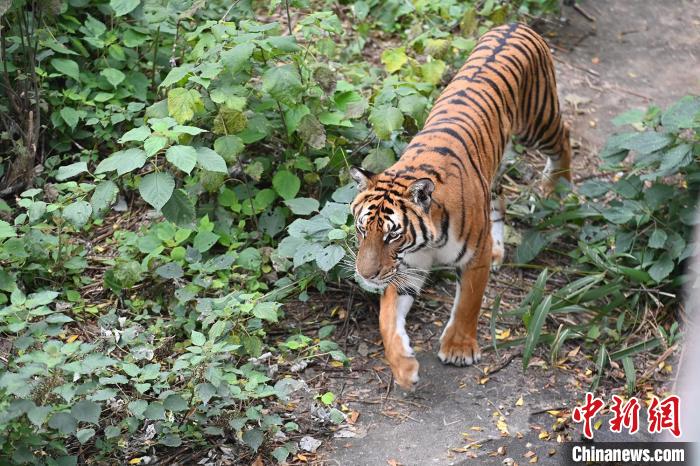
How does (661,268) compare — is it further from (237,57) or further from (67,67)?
(67,67)

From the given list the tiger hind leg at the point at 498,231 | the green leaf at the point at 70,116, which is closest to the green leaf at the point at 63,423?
the green leaf at the point at 70,116

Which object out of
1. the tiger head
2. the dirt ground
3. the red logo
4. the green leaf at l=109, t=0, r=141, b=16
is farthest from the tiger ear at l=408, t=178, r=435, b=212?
the green leaf at l=109, t=0, r=141, b=16

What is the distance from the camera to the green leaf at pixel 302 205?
4.80 m

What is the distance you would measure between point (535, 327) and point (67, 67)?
321cm

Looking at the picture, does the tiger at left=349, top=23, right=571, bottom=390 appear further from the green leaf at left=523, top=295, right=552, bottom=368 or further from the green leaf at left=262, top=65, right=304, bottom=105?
the green leaf at left=262, top=65, right=304, bottom=105

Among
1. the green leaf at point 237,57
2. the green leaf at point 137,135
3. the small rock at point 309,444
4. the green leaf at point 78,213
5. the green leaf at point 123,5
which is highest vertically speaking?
the green leaf at point 123,5

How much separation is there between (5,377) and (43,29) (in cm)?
294

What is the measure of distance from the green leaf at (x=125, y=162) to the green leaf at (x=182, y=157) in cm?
13

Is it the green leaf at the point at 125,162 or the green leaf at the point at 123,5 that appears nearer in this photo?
the green leaf at the point at 125,162

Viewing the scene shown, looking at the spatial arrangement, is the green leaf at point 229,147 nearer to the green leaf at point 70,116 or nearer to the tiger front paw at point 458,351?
the green leaf at point 70,116

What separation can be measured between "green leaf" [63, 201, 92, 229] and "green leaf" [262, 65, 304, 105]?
1150mm

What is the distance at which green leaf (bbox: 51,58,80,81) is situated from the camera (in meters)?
5.39

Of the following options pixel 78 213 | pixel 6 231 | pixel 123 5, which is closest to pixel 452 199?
pixel 78 213

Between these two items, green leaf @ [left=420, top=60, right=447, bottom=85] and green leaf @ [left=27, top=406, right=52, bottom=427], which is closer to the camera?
green leaf @ [left=27, top=406, right=52, bottom=427]
